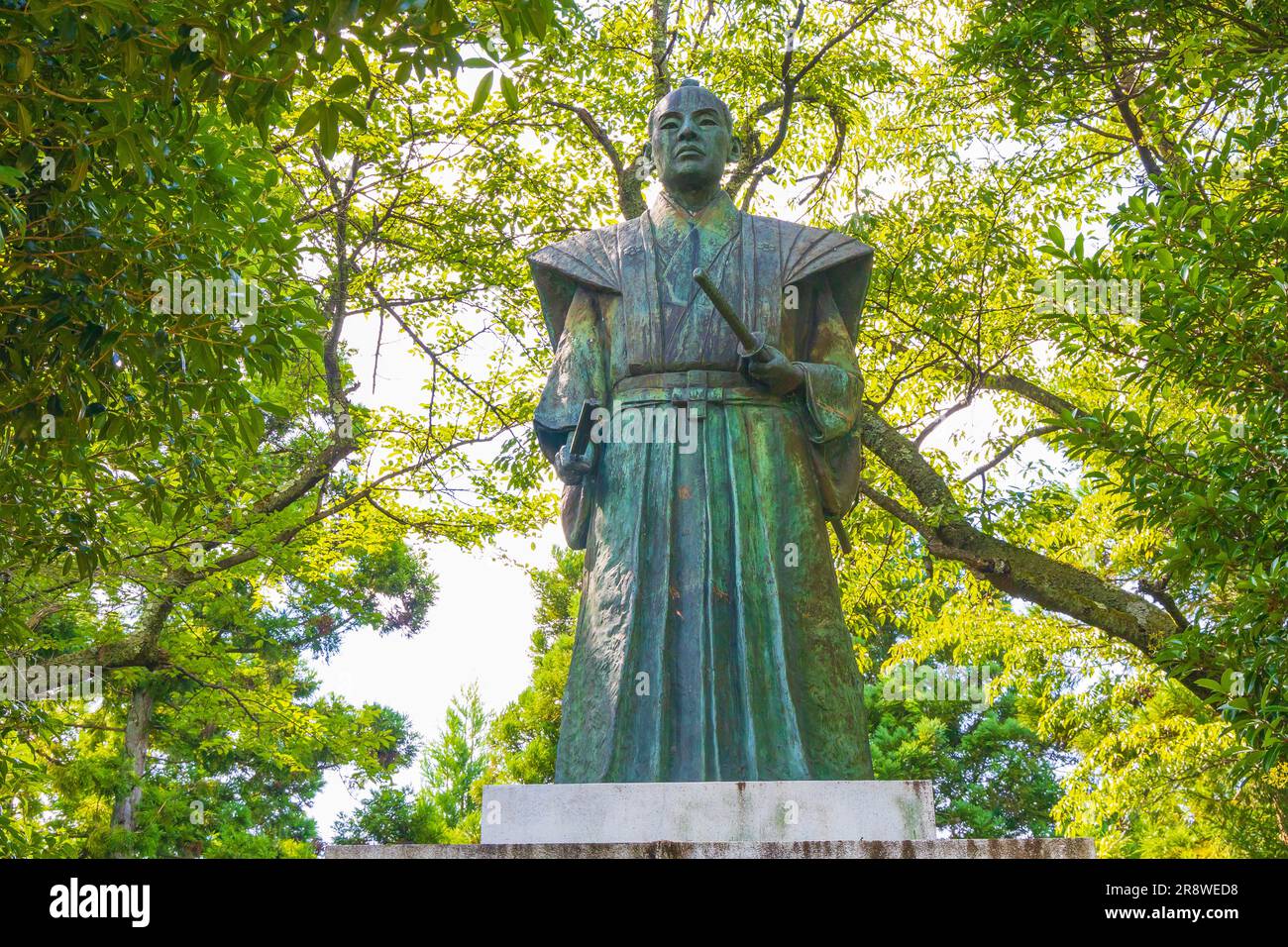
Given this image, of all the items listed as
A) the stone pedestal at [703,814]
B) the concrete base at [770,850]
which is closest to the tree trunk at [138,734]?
the stone pedestal at [703,814]

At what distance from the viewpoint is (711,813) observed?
166 inches

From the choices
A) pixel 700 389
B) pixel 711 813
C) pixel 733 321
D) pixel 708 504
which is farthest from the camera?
pixel 700 389

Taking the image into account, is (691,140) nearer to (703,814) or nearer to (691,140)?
(691,140)

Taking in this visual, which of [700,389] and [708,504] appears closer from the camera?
[708,504]

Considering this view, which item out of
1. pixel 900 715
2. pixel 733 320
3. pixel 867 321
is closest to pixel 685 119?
pixel 733 320

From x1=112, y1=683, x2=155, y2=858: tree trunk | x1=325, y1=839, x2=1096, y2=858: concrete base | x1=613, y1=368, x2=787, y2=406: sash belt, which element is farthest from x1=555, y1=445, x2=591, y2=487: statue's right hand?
x1=112, y1=683, x2=155, y2=858: tree trunk

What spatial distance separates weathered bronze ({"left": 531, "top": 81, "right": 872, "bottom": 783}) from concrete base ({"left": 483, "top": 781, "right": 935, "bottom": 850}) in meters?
0.57

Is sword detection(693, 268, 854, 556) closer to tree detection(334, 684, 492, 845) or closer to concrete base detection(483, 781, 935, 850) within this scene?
concrete base detection(483, 781, 935, 850)

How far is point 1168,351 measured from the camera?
7.11 m

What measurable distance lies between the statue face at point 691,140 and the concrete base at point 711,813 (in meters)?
2.79

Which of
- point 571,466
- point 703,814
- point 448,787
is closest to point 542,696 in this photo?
point 448,787

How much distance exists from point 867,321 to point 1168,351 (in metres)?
7.53

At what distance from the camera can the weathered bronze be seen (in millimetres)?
5016

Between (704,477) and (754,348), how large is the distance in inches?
21.3
